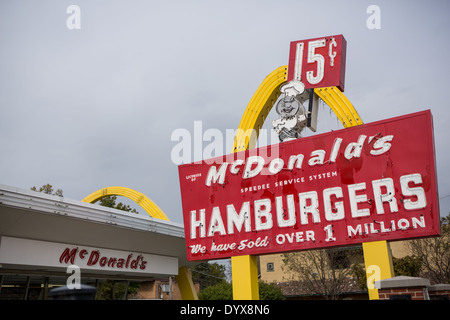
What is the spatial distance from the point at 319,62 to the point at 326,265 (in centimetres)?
1945

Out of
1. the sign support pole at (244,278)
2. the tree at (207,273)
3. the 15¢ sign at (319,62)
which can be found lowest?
the sign support pole at (244,278)

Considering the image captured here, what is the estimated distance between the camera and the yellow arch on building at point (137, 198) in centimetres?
2494

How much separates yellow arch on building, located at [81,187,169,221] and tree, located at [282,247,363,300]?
1078cm

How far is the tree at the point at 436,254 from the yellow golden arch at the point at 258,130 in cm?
2095

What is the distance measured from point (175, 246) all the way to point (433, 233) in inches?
488

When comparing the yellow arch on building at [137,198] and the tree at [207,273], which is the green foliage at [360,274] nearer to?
the yellow arch on building at [137,198]

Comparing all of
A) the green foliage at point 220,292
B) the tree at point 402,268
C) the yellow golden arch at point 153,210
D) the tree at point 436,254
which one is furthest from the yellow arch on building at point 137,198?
the tree at point 436,254

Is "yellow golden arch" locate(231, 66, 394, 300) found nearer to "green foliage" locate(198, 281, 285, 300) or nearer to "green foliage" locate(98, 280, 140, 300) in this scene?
"green foliage" locate(98, 280, 140, 300)

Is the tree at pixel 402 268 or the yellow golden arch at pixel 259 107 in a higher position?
the yellow golden arch at pixel 259 107

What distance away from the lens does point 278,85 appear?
15.4 metres

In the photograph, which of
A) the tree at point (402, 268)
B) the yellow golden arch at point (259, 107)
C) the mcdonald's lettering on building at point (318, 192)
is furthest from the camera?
the tree at point (402, 268)

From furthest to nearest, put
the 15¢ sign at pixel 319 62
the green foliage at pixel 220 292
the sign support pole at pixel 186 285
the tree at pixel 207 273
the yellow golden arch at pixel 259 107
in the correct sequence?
the tree at pixel 207 273, the green foliage at pixel 220 292, the sign support pole at pixel 186 285, the yellow golden arch at pixel 259 107, the 15¢ sign at pixel 319 62

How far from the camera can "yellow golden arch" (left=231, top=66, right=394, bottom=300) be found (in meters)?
11.0
